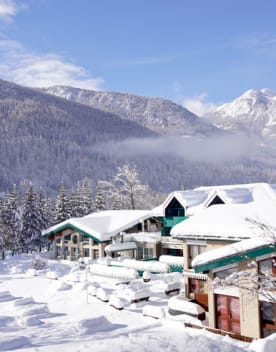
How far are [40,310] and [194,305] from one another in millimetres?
9792

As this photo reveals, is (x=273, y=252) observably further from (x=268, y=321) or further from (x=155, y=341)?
(x=155, y=341)

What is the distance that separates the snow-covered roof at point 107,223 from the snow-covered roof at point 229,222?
833 inches

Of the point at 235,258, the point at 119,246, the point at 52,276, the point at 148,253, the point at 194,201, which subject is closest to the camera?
the point at 235,258

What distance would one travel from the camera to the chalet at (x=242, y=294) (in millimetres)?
19812

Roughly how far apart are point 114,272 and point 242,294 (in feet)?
58.2

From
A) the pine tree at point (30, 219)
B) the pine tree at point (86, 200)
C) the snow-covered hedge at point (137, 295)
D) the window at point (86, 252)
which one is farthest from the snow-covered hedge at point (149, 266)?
the pine tree at point (86, 200)

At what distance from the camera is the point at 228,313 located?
21.2 m

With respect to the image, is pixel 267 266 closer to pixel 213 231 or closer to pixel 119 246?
pixel 213 231

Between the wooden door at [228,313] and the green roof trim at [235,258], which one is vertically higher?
the green roof trim at [235,258]

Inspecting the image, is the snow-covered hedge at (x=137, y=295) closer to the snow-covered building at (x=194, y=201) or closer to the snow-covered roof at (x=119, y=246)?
the snow-covered building at (x=194, y=201)

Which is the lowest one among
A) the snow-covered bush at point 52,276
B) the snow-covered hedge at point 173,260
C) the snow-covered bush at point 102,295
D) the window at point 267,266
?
the snow-covered bush at point 52,276

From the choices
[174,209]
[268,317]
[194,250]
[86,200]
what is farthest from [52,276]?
[86,200]

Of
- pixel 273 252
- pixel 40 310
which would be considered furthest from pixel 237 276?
pixel 40 310

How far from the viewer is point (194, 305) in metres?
23.0
